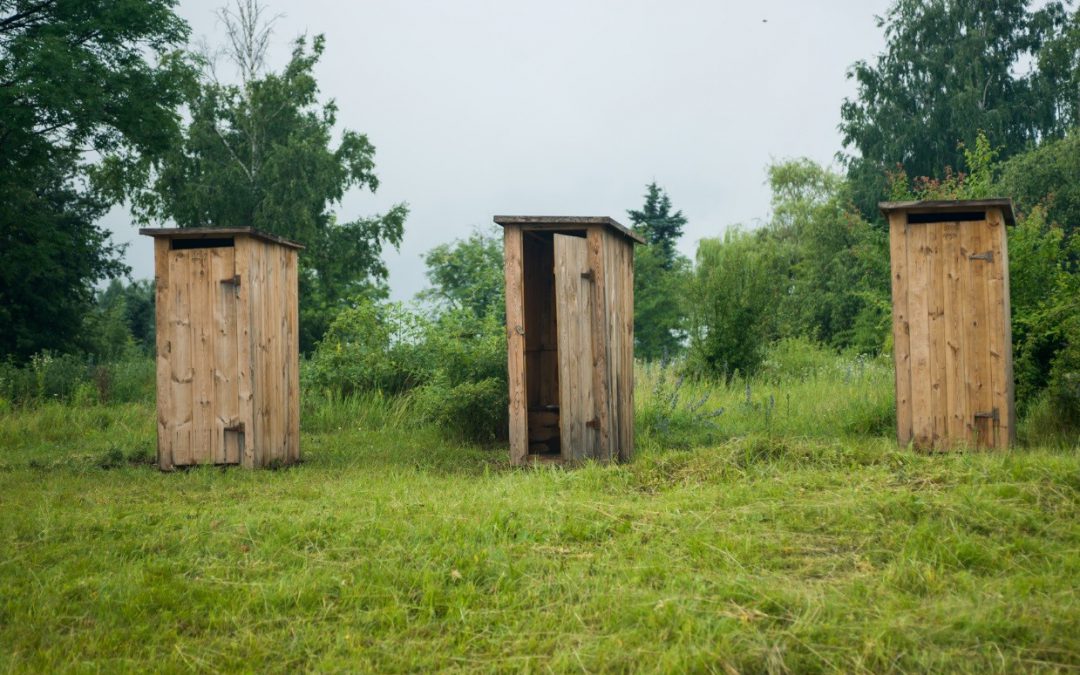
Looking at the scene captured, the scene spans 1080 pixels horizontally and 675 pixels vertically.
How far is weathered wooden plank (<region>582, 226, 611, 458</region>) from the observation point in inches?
344

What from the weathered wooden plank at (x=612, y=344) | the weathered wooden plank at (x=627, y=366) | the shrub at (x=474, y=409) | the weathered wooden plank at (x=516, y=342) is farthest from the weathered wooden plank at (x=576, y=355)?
the shrub at (x=474, y=409)

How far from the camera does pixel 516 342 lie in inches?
346

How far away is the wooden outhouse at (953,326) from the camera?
859 cm

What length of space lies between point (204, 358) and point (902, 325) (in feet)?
22.0

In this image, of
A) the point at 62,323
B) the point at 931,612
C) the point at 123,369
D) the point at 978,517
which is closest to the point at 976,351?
the point at 978,517

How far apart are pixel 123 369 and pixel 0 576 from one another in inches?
566

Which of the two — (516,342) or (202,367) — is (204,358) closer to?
(202,367)

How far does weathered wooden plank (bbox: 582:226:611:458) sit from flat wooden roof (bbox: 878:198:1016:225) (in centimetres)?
256

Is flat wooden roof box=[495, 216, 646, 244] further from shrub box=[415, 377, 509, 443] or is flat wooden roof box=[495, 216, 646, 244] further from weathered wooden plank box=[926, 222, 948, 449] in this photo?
weathered wooden plank box=[926, 222, 948, 449]

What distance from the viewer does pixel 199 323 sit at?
9289 millimetres

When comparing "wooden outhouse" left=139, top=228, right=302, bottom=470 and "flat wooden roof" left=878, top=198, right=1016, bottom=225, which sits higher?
"flat wooden roof" left=878, top=198, right=1016, bottom=225

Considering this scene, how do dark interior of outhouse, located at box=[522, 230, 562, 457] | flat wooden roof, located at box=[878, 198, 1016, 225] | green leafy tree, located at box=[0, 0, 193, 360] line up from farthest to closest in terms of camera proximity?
green leafy tree, located at box=[0, 0, 193, 360] < dark interior of outhouse, located at box=[522, 230, 562, 457] < flat wooden roof, located at box=[878, 198, 1016, 225]

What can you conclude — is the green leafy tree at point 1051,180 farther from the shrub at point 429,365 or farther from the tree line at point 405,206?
the shrub at point 429,365

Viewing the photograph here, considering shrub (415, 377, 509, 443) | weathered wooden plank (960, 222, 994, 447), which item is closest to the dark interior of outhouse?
shrub (415, 377, 509, 443)
